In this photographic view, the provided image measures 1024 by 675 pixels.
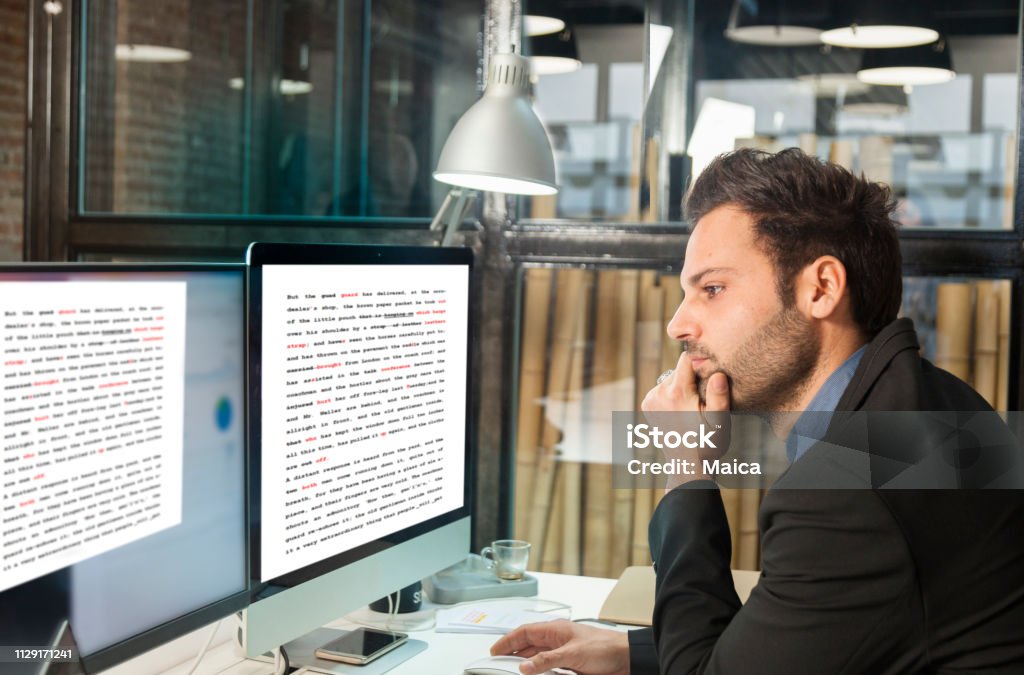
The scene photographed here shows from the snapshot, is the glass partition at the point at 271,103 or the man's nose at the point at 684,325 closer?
the man's nose at the point at 684,325

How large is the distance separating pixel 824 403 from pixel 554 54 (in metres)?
1.68

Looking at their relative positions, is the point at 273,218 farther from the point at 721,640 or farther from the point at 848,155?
the point at 721,640

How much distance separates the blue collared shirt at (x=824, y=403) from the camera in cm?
137

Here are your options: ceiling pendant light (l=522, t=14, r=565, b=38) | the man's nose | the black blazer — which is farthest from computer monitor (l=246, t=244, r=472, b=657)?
ceiling pendant light (l=522, t=14, r=565, b=38)

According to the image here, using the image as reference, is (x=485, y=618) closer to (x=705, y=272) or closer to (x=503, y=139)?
(x=705, y=272)

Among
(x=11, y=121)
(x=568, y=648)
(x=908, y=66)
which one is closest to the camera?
(x=568, y=648)

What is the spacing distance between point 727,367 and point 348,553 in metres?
0.59

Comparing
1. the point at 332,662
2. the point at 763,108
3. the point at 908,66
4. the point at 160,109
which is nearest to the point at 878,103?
the point at 908,66

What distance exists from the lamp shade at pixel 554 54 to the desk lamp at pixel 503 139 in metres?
0.96

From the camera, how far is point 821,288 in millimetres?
1383

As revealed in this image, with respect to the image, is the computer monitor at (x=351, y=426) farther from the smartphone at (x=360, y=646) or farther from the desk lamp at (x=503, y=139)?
the desk lamp at (x=503, y=139)

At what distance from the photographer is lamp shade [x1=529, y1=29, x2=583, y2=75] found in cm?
279

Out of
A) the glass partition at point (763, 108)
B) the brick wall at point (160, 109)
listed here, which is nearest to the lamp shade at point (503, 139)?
the glass partition at point (763, 108)

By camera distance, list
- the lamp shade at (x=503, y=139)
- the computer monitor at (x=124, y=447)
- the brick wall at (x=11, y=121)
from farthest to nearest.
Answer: the brick wall at (x=11, y=121) < the lamp shade at (x=503, y=139) < the computer monitor at (x=124, y=447)
